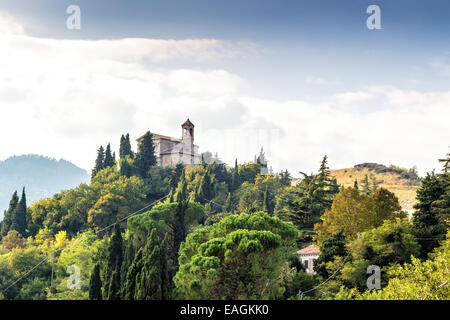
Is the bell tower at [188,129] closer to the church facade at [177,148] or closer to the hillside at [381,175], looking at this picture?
the church facade at [177,148]

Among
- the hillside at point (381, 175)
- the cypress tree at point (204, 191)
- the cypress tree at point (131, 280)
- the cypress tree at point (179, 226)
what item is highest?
the hillside at point (381, 175)

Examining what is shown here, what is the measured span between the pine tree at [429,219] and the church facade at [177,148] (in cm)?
4565

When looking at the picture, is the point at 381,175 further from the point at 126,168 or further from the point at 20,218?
the point at 20,218

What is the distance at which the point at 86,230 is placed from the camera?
5653cm

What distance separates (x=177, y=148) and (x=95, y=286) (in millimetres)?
43141

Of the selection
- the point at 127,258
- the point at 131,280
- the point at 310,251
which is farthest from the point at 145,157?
the point at 131,280

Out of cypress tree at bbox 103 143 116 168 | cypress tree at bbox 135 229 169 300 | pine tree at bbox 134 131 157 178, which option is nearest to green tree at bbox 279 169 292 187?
pine tree at bbox 134 131 157 178

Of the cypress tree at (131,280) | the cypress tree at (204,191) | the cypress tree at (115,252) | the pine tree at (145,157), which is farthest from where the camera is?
the pine tree at (145,157)

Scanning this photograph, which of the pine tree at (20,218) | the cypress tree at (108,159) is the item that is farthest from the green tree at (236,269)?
the cypress tree at (108,159)

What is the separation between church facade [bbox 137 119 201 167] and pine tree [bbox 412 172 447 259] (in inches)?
1797

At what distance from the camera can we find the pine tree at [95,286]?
117ft

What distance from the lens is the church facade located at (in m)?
77.2

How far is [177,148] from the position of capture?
77500 mm
